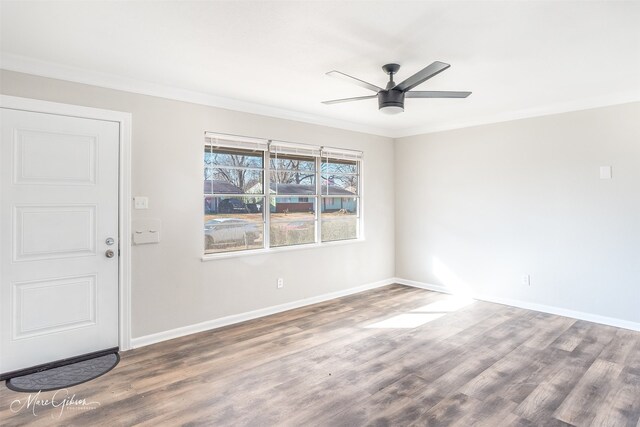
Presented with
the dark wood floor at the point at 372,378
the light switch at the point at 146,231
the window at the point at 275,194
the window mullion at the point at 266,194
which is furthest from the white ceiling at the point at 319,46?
the dark wood floor at the point at 372,378

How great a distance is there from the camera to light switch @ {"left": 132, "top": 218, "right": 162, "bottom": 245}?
335 cm

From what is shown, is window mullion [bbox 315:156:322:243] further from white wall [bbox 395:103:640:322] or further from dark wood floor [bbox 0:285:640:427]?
white wall [bbox 395:103:640:322]

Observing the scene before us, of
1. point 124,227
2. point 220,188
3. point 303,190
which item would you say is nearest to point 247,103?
point 220,188

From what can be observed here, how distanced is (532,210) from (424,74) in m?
2.93

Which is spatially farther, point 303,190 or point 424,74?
point 303,190

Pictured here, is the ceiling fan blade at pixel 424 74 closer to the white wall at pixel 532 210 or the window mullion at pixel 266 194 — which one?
the window mullion at pixel 266 194

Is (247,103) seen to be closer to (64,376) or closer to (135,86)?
(135,86)

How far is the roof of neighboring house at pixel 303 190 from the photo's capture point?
450cm

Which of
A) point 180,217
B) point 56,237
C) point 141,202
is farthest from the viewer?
point 180,217

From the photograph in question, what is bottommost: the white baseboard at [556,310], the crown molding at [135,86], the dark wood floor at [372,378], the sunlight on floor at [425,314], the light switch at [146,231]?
the dark wood floor at [372,378]

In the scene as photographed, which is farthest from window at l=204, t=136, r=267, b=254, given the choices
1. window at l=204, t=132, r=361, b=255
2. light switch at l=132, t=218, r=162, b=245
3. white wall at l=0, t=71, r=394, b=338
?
light switch at l=132, t=218, r=162, b=245

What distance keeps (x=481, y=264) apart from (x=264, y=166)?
3.27m

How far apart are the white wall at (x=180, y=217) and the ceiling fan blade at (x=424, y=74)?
2.01 m

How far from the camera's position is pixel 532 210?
4461mm
